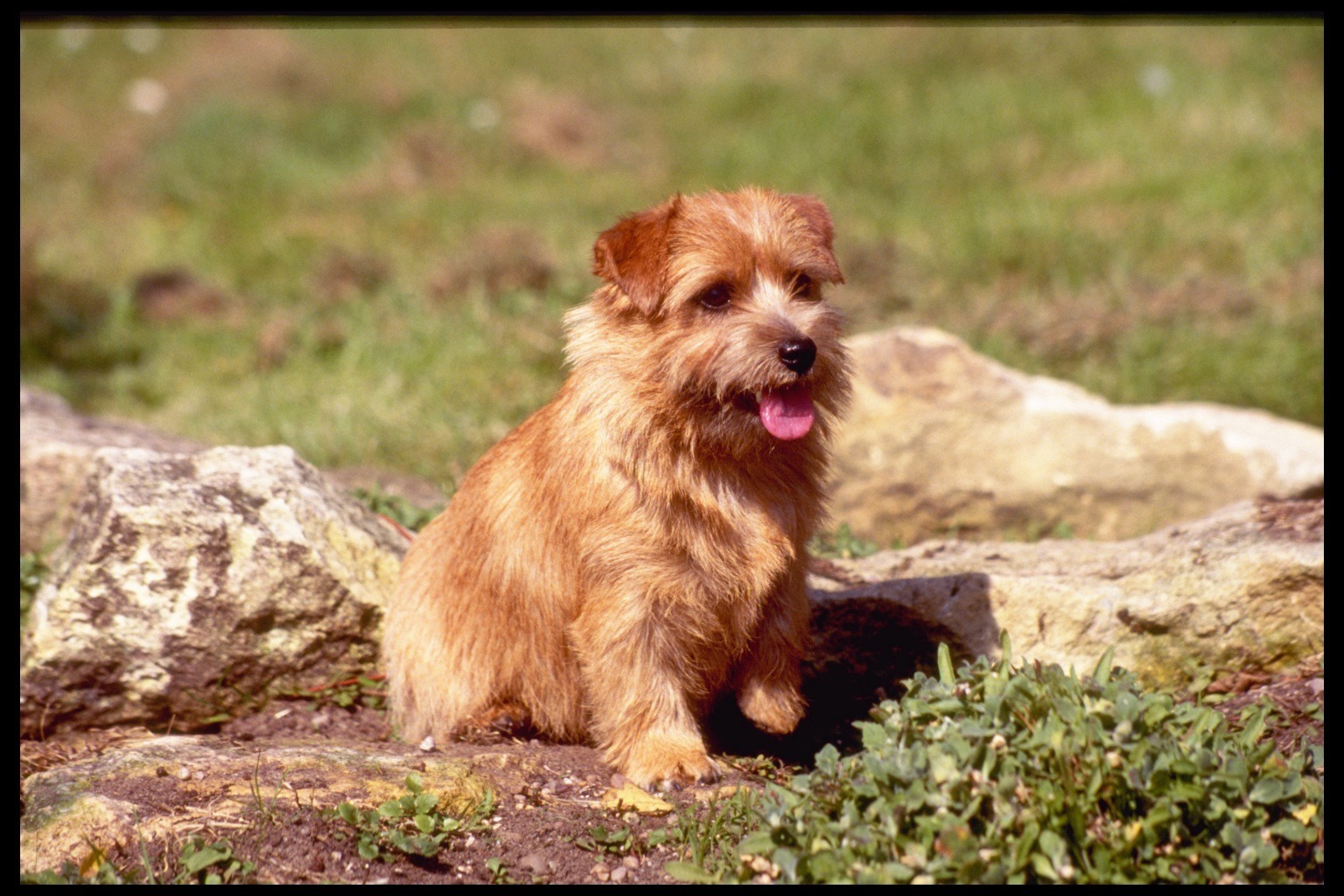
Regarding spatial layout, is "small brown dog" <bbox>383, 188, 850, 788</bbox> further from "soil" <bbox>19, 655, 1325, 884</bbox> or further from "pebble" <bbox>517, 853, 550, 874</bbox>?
"pebble" <bbox>517, 853, 550, 874</bbox>

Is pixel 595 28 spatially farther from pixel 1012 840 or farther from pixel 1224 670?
pixel 1012 840

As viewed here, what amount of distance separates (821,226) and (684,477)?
0.98m

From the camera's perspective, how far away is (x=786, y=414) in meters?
4.02

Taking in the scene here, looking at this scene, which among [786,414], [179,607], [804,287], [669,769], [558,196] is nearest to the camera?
[786,414]

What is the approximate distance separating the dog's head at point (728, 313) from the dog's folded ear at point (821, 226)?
0.03 ft

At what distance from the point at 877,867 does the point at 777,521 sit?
1.29 meters

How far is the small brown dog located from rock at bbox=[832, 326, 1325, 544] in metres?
2.56

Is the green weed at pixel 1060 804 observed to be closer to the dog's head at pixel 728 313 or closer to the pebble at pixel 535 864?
the pebble at pixel 535 864

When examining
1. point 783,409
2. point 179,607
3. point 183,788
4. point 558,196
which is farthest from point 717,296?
point 558,196

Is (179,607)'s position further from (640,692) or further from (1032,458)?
(1032,458)

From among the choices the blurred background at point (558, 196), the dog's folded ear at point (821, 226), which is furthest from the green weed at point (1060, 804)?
the blurred background at point (558, 196)

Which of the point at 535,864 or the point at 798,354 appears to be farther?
the point at 798,354

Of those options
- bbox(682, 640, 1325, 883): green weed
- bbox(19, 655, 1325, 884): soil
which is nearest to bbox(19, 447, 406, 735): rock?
bbox(19, 655, 1325, 884): soil

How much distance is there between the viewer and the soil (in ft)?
11.8
